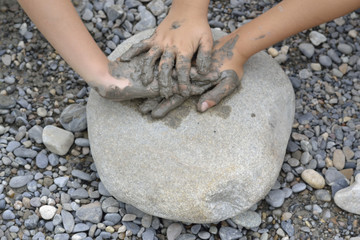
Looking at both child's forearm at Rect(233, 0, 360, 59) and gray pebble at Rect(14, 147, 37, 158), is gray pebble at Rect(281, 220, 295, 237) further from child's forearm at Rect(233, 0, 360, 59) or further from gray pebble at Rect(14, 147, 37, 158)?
gray pebble at Rect(14, 147, 37, 158)

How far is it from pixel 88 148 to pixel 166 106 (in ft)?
1.40

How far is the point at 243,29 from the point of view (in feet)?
6.24

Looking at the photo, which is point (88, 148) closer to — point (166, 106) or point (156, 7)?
point (166, 106)

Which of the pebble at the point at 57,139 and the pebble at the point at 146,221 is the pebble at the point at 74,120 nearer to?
the pebble at the point at 57,139

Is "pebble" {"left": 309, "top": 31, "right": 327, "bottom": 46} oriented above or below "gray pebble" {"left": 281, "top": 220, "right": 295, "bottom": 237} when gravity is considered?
above

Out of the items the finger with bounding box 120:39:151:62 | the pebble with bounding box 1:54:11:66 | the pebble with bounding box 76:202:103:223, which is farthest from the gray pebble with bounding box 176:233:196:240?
the pebble with bounding box 1:54:11:66

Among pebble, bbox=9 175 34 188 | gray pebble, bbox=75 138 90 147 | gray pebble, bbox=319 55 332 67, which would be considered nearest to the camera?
pebble, bbox=9 175 34 188

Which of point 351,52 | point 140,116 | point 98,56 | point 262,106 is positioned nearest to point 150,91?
point 140,116

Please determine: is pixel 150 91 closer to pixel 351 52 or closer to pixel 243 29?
pixel 243 29

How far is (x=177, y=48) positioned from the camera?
186 cm

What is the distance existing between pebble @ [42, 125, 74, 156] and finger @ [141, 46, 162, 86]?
44 cm

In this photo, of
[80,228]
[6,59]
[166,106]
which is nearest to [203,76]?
[166,106]

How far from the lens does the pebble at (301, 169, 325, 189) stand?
6.42 ft

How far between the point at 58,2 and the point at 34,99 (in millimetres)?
562
